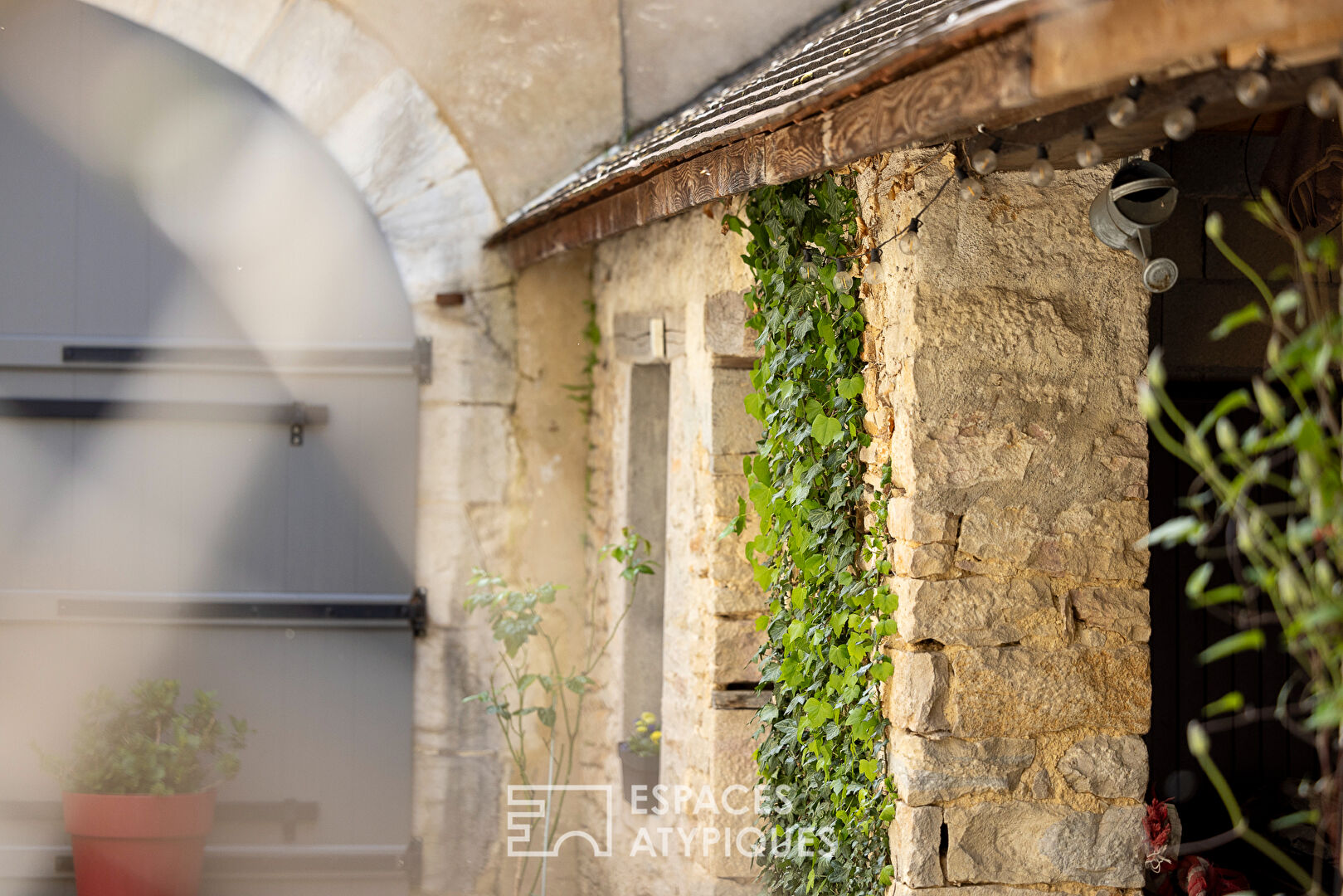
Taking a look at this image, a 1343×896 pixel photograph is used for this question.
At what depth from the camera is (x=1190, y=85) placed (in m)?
1.76

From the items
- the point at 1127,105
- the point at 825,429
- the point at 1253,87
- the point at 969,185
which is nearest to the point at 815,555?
the point at 825,429

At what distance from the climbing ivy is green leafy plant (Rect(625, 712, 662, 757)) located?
88cm

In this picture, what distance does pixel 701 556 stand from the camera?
3.64 meters

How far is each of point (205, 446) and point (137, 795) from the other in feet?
3.83

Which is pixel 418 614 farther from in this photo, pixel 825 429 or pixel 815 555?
pixel 825 429

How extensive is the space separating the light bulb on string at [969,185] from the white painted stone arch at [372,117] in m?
2.43

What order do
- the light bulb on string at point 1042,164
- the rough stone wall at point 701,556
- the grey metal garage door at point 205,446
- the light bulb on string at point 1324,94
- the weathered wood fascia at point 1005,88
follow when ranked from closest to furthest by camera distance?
the weathered wood fascia at point 1005,88 < the light bulb on string at point 1324,94 < the light bulb on string at point 1042,164 < the rough stone wall at point 701,556 < the grey metal garage door at point 205,446

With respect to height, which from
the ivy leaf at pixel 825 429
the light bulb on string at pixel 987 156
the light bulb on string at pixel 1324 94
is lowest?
the ivy leaf at pixel 825 429

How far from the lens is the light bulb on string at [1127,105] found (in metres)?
1.75

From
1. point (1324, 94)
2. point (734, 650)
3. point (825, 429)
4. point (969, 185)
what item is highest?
point (969, 185)

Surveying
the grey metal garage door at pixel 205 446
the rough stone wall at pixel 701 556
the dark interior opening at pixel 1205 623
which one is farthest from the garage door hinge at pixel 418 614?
the dark interior opening at pixel 1205 623

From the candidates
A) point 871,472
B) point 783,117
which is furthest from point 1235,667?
point 783,117

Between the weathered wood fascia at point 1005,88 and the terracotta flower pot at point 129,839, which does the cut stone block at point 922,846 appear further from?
the terracotta flower pot at point 129,839

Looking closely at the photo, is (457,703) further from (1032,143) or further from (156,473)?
(1032,143)
